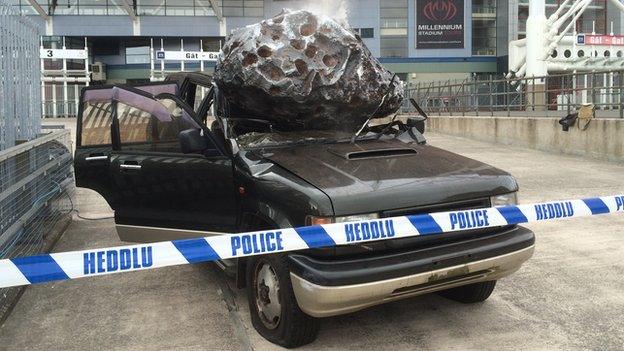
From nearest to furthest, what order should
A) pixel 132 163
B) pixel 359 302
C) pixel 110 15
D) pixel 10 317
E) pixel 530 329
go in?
pixel 359 302 → pixel 530 329 → pixel 10 317 → pixel 132 163 → pixel 110 15

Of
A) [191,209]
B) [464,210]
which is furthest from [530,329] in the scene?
[191,209]

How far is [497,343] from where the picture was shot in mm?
3625

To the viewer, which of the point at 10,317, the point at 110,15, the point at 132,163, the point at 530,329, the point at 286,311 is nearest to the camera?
the point at 286,311

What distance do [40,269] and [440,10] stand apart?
4800cm

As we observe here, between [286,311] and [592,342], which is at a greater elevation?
[286,311]

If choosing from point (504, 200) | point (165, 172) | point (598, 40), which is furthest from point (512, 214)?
point (598, 40)

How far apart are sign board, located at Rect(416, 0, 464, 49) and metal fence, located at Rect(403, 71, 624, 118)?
84.4ft

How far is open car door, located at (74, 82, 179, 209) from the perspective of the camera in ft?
15.9

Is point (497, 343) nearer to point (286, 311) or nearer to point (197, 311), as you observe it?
point (286, 311)

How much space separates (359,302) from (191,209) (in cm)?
161

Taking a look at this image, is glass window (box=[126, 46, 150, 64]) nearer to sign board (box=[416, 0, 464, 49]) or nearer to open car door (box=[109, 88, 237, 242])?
sign board (box=[416, 0, 464, 49])

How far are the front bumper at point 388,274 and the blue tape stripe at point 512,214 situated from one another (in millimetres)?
156

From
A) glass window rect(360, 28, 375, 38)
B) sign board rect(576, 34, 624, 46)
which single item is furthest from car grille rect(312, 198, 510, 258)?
glass window rect(360, 28, 375, 38)

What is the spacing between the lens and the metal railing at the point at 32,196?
15.4 feet
